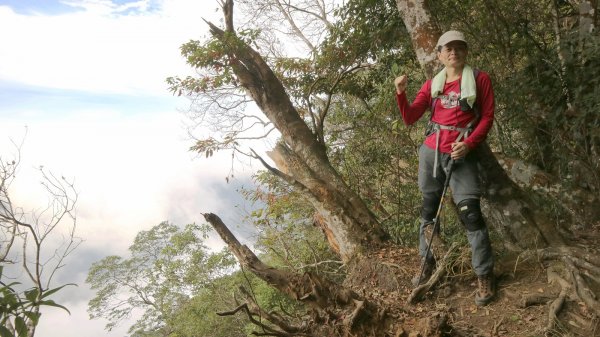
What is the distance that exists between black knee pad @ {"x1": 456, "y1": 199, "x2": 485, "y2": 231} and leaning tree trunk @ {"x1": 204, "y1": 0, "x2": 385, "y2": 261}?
1681 mm

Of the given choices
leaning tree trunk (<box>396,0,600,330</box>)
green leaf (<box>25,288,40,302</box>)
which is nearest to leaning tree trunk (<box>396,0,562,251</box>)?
leaning tree trunk (<box>396,0,600,330</box>)

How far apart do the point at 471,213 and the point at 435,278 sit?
2.68 feet

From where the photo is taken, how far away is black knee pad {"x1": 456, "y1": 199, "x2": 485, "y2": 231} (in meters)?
3.38

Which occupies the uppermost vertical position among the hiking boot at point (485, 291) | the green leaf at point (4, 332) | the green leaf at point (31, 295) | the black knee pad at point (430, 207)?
the green leaf at point (31, 295)

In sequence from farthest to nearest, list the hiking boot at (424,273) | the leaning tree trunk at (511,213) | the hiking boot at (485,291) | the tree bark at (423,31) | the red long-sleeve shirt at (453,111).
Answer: the tree bark at (423,31), the hiking boot at (424,273), the leaning tree trunk at (511,213), the hiking boot at (485,291), the red long-sleeve shirt at (453,111)

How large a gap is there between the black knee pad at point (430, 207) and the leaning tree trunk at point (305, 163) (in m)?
1.20

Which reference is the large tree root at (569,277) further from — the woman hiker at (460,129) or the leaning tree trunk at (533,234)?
the woman hiker at (460,129)

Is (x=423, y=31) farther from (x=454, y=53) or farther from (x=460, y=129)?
(x=460, y=129)

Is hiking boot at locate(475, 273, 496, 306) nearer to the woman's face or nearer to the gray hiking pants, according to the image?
the gray hiking pants

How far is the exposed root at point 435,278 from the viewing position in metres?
3.76

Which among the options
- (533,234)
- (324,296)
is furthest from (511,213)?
(324,296)

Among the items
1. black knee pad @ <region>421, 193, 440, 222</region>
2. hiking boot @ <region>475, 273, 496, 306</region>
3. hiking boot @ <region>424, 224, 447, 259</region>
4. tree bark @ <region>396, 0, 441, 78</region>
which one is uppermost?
tree bark @ <region>396, 0, 441, 78</region>

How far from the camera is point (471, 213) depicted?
338 cm

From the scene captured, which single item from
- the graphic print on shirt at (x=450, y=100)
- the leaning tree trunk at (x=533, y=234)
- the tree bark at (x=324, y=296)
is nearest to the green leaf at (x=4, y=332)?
the tree bark at (x=324, y=296)
